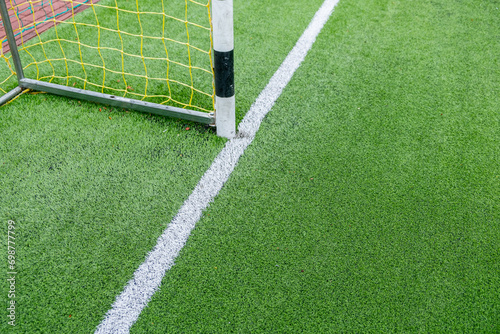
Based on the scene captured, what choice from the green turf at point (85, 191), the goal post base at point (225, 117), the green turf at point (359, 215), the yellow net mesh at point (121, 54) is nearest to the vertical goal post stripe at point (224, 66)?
the goal post base at point (225, 117)

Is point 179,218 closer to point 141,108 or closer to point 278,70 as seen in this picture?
point 141,108

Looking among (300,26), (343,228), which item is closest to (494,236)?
(343,228)

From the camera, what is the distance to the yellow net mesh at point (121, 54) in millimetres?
3311

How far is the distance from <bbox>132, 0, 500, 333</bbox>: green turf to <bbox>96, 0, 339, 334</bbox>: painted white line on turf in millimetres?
55

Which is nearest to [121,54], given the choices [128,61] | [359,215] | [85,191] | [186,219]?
[128,61]

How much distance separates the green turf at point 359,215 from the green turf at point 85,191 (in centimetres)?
27

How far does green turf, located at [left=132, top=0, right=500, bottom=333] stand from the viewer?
1.96 meters

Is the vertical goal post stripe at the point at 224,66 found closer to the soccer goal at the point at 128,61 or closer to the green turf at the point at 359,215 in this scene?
the soccer goal at the point at 128,61

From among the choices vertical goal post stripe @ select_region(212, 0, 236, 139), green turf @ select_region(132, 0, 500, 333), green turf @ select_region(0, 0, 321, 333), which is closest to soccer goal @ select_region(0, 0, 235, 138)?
vertical goal post stripe @ select_region(212, 0, 236, 139)

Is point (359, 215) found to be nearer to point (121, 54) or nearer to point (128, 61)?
point (128, 61)

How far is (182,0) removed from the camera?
14.5 feet

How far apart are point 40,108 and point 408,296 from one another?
2863 millimetres

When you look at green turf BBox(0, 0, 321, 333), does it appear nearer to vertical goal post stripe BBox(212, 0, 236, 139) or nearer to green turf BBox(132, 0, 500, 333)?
vertical goal post stripe BBox(212, 0, 236, 139)

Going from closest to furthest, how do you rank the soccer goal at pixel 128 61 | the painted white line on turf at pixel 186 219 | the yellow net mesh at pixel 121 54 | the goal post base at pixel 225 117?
the painted white line on turf at pixel 186 219 → the goal post base at pixel 225 117 → the soccer goal at pixel 128 61 → the yellow net mesh at pixel 121 54
